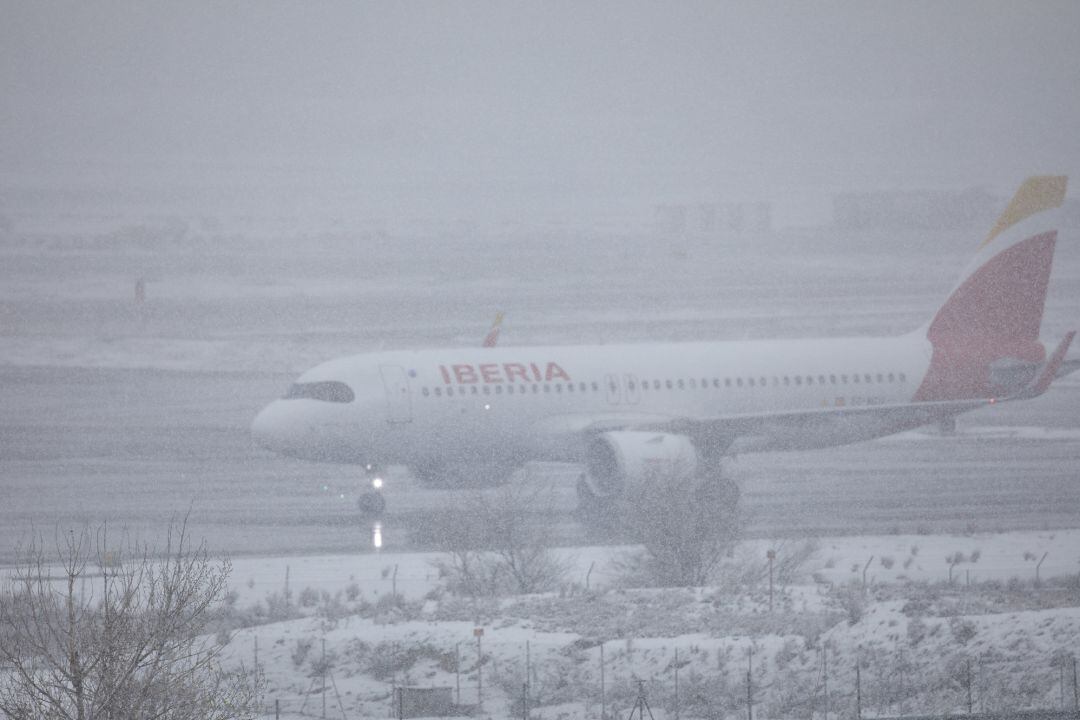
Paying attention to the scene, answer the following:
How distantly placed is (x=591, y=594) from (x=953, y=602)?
217 inches

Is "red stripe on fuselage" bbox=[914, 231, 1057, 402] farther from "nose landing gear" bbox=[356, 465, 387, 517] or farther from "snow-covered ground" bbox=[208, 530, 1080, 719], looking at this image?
"nose landing gear" bbox=[356, 465, 387, 517]

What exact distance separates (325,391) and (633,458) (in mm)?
7171

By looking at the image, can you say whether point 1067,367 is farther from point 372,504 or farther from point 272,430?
point 272,430

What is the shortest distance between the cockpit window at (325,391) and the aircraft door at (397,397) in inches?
33.1

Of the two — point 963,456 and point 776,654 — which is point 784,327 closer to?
point 963,456

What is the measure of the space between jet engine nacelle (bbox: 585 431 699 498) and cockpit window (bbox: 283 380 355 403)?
564cm

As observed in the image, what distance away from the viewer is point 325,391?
36.1 metres

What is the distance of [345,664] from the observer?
70.7ft

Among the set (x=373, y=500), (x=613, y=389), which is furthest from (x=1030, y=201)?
(x=373, y=500)

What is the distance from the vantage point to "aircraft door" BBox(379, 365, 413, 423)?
117 feet

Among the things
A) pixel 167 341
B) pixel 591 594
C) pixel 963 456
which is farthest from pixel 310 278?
pixel 591 594

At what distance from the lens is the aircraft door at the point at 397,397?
3578cm

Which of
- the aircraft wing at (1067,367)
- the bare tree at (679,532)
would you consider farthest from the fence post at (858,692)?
the aircraft wing at (1067,367)

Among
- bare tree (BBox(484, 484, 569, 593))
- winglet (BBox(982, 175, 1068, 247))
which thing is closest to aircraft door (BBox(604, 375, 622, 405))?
bare tree (BBox(484, 484, 569, 593))
